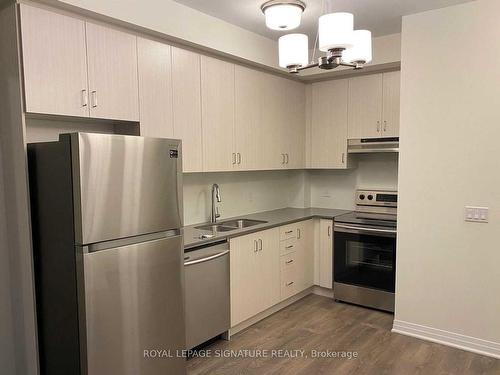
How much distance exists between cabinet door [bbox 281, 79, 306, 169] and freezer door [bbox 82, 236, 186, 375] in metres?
2.18

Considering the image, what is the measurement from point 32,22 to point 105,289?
1.51m

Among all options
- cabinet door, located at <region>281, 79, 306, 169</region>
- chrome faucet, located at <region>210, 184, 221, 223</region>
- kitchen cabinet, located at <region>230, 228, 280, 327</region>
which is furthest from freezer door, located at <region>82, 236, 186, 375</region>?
cabinet door, located at <region>281, 79, 306, 169</region>

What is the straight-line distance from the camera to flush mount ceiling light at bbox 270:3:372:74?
75.1 inches

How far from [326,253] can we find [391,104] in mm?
1696

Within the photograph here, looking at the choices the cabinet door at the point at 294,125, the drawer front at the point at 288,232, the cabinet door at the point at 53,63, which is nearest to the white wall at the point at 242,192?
the cabinet door at the point at 294,125

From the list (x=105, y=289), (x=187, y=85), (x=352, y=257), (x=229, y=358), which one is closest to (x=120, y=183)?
(x=105, y=289)

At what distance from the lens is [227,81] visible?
348 cm

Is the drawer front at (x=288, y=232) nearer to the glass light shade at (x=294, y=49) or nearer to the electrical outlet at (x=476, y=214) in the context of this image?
the electrical outlet at (x=476, y=214)

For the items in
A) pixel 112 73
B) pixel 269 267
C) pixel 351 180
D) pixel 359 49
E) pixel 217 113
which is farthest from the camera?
pixel 351 180

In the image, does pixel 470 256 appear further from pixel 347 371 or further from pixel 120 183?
pixel 120 183

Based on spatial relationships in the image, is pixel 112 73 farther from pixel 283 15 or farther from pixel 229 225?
pixel 229 225

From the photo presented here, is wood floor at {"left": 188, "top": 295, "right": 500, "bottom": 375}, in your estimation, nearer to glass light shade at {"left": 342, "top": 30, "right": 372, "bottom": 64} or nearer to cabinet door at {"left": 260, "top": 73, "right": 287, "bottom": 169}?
cabinet door at {"left": 260, "top": 73, "right": 287, "bottom": 169}

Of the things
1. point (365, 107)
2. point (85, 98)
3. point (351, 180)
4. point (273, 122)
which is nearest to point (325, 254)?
point (351, 180)

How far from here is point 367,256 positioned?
12.6 ft
